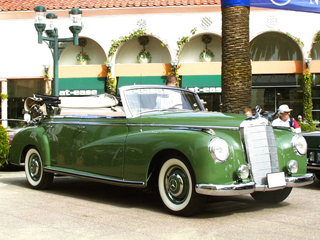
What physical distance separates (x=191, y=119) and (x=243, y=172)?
100cm

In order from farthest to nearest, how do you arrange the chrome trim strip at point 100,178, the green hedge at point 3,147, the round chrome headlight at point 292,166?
1. the green hedge at point 3,147
2. the chrome trim strip at point 100,178
3. the round chrome headlight at point 292,166

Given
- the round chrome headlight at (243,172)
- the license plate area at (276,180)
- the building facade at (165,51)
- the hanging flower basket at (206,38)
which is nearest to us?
the round chrome headlight at (243,172)

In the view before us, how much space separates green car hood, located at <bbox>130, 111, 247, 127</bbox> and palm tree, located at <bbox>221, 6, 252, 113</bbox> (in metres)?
4.15

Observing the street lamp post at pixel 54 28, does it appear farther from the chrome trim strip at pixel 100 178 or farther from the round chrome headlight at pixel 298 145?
the round chrome headlight at pixel 298 145

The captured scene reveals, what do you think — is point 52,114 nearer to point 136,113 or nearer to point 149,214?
point 136,113

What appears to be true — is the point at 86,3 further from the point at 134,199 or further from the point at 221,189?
the point at 221,189

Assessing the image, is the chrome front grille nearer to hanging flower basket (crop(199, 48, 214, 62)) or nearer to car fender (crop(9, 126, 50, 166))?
car fender (crop(9, 126, 50, 166))

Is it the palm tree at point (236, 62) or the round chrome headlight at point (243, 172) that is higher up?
the palm tree at point (236, 62)

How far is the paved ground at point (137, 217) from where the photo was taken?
16.0 feet

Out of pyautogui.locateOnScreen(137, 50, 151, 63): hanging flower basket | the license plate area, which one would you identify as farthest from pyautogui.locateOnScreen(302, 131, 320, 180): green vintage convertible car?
pyautogui.locateOnScreen(137, 50, 151, 63): hanging flower basket

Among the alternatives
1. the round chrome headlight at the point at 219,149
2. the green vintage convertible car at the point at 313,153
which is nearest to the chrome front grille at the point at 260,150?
the round chrome headlight at the point at 219,149

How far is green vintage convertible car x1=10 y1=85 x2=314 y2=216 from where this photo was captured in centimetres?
546

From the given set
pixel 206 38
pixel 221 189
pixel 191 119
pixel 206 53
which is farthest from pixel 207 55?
pixel 221 189

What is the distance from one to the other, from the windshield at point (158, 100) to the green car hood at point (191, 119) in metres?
0.24
